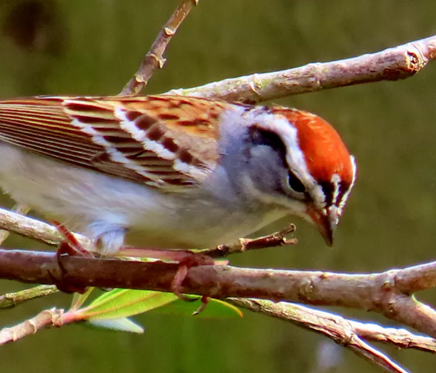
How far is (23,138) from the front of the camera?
3.13 feet

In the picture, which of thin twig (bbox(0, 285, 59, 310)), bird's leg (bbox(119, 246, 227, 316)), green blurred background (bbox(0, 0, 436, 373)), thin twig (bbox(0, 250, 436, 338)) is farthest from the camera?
green blurred background (bbox(0, 0, 436, 373))

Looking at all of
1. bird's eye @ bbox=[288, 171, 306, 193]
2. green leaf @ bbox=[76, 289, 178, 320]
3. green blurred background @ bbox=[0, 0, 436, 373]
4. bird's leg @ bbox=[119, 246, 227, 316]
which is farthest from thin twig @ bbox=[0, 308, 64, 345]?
green blurred background @ bbox=[0, 0, 436, 373]

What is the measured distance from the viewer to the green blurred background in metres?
1.56

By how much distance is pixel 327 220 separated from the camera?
2.68ft

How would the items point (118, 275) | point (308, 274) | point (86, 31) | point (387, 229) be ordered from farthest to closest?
point (387, 229), point (86, 31), point (118, 275), point (308, 274)

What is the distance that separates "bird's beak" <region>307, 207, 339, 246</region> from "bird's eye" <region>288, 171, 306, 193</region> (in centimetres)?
3

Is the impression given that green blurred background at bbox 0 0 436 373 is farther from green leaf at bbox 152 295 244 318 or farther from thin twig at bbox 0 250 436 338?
thin twig at bbox 0 250 436 338

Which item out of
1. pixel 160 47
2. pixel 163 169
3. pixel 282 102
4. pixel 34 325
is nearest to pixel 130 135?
pixel 163 169

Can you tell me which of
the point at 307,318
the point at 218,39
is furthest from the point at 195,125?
the point at 218,39

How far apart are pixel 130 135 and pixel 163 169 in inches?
3.4

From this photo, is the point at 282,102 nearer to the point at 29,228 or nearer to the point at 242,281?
the point at 29,228

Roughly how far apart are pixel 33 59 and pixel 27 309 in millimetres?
618

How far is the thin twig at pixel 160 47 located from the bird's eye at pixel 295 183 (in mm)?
361

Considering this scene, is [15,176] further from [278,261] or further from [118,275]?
[278,261]
